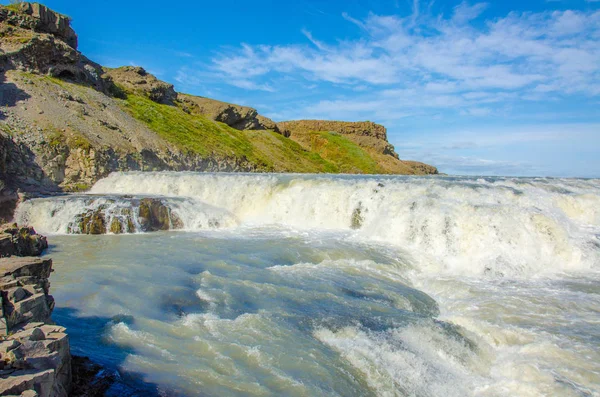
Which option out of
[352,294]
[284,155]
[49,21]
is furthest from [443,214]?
[284,155]

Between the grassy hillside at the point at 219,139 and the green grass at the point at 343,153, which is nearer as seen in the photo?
the grassy hillside at the point at 219,139

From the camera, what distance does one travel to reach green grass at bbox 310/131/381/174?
219ft

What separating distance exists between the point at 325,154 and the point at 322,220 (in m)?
53.0

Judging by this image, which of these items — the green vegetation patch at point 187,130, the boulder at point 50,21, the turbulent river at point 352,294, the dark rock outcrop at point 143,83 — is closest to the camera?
the turbulent river at point 352,294

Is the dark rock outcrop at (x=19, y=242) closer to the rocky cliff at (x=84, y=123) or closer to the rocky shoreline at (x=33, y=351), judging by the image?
the rocky shoreline at (x=33, y=351)

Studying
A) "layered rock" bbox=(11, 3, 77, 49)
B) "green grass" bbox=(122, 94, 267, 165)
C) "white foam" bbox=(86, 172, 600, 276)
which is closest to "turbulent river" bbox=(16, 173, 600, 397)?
"white foam" bbox=(86, 172, 600, 276)

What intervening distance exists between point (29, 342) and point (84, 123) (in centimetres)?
2476

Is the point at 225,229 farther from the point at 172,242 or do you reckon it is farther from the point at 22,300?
the point at 22,300

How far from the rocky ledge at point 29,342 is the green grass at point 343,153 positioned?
202 feet

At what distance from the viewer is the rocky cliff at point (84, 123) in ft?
66.6

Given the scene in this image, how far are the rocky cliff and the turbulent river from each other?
6.37 meters

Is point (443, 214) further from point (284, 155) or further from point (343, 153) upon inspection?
point (343, 153)

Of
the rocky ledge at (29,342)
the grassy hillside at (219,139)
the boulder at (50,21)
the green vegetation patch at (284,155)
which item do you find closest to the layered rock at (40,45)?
the boulder at (50,21)

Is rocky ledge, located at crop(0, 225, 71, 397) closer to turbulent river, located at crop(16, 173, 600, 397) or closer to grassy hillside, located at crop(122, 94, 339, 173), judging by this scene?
turbulent river, located at crop(16, 173, 600, 397)
